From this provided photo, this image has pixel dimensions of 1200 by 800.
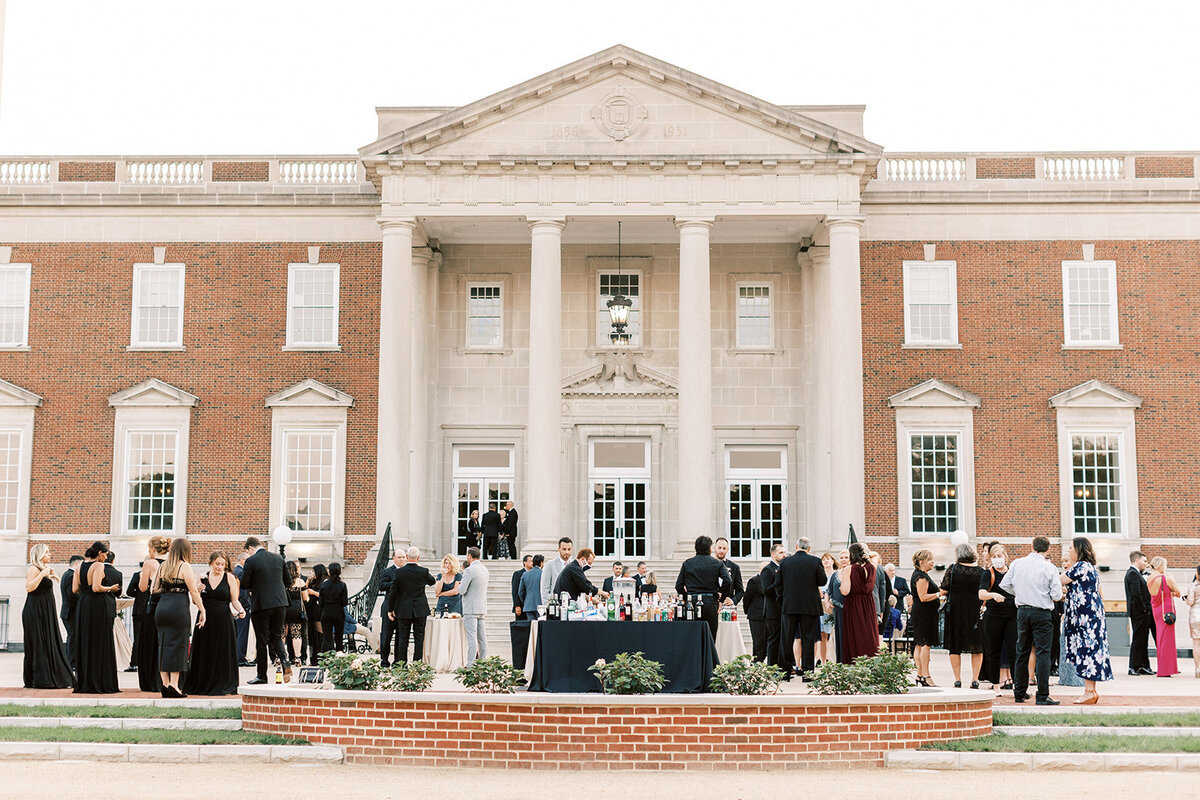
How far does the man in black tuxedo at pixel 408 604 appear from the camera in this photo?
1861 centimetres

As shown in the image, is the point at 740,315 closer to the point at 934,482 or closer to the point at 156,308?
the point at 934,482

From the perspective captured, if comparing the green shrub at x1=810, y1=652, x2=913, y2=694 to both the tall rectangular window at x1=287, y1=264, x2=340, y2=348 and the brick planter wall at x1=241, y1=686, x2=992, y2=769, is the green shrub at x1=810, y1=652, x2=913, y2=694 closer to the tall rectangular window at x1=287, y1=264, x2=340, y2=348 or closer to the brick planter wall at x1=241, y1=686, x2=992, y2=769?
the brick planter wall at x1=241, y1=686, x2=992, y2=769

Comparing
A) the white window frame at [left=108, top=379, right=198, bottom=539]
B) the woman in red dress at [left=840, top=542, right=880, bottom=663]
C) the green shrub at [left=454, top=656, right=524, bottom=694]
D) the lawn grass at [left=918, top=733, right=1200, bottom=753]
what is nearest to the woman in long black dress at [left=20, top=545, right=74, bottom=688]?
the green shrub at [left=454, top=656, right=524, bottom=694]

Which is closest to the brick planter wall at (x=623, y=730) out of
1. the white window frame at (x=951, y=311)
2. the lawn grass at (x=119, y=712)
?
the lawn grass at (x=119, y=712)

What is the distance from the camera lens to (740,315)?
33.4m

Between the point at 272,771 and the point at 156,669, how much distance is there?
18.4 ft

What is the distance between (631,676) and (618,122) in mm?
19906

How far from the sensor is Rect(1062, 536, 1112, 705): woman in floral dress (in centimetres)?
1603

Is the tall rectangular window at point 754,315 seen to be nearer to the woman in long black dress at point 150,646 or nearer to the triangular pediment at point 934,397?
the triangular pediment at point 934,397

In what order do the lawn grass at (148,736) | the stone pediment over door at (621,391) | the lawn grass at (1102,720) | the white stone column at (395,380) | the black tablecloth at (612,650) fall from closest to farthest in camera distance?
the lawn grass at (148,736)
the black tablecloth at (612,650)
the lawn grass at (1102,720)
the white stone column at (395,380)
the stone pediment over door at (621,391)

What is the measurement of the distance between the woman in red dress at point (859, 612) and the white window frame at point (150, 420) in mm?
19821

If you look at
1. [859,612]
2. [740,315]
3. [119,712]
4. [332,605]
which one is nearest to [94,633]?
[119,712]

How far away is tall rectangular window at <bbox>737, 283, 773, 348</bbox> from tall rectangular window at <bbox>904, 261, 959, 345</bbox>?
3405 millimetres

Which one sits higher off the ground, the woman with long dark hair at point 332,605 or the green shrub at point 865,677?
the woman with long dark hair at point 332,605
